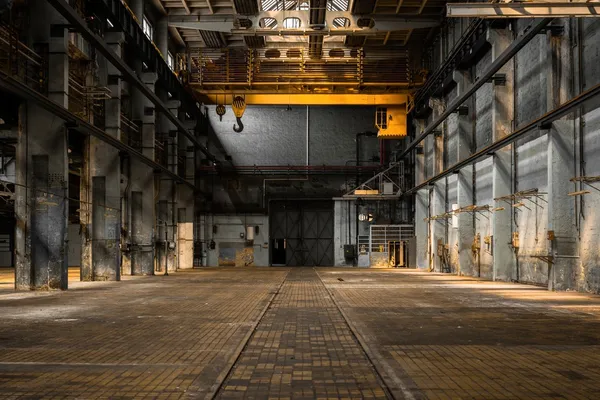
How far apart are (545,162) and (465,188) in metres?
6.99

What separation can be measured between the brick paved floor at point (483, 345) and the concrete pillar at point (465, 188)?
1079cm

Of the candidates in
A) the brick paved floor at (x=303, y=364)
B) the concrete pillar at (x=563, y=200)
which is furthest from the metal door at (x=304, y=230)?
the brick paved floor at (x=303, y=364)

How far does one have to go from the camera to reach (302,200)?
1591 inches

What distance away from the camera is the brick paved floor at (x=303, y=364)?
16.6 feet

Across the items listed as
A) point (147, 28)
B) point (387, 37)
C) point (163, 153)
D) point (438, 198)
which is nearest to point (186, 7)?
point (147, 28)

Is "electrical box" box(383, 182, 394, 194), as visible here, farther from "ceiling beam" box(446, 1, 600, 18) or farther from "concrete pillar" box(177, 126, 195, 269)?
"ceiling beam" box(446, 1, 600, 18)

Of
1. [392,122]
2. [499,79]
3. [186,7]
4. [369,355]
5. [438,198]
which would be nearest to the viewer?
[369,355]

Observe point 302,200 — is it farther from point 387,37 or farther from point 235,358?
point 235,358

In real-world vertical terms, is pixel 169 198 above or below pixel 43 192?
above

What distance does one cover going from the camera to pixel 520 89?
19.7 m

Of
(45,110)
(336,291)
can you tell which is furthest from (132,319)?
(45,110)

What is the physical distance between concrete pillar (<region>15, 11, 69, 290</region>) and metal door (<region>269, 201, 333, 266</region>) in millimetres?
25426

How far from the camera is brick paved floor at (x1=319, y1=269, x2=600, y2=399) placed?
5176 mm

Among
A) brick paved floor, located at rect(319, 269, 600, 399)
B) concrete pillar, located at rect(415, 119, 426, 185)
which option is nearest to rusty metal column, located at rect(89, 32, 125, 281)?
brick paved floor, located at rect(319, 269, 600, 399)
